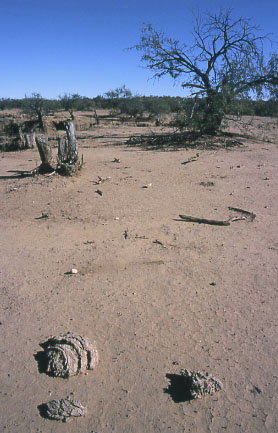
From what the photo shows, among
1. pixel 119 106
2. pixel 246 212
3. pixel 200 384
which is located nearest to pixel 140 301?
pixel 200 384

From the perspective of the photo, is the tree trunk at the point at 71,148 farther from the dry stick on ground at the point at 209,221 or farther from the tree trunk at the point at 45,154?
the dry stick on ground at the point at 209,221

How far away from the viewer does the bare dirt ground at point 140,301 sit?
2365 millimetres

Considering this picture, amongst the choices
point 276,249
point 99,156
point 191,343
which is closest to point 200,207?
point 276,249

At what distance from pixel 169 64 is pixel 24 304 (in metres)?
13.0

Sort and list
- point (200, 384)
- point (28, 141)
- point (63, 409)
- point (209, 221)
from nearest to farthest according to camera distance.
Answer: point (63, 409) → point (200, 384) → point (209, 221) → point (28, 141)

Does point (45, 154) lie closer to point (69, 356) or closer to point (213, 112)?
point (69, 356)

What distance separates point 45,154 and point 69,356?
5.60m

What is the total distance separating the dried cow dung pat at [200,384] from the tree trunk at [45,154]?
6.02 m

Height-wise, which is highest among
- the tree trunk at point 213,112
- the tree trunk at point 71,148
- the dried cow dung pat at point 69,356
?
the tree trunk at point 213,112

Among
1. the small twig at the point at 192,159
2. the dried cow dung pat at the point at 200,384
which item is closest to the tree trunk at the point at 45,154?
the small twig at the point at 192,159

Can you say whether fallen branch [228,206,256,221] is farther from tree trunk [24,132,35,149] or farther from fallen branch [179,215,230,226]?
tree trunk [24,132,35,149]

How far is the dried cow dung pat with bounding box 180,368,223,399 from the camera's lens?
2.41 metres

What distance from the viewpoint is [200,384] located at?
2.41 m

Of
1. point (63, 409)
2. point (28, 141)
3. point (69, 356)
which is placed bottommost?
point (63, 409)
